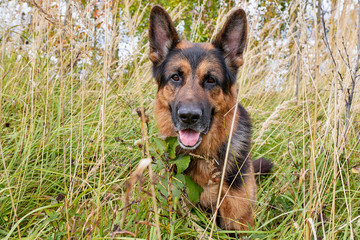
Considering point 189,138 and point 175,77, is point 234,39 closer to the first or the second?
point 175,77

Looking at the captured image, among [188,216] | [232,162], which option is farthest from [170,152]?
[232,162]

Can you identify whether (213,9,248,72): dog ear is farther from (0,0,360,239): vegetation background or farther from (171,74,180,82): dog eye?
(171,74,180,82): dog eye

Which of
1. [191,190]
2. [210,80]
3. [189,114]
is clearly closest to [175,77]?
[210,80]

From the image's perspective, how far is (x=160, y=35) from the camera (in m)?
2.87

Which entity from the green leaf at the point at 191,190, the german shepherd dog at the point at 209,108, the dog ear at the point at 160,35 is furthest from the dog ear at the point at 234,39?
the green leaf at the point at 191,190

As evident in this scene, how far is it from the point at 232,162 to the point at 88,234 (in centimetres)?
130

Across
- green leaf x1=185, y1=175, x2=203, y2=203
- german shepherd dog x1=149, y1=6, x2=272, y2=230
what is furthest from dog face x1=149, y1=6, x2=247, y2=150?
green leaf x1=185, y1=175, x2=203, y2=203

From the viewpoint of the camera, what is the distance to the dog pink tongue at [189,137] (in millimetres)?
2361

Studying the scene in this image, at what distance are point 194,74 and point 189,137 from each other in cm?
62

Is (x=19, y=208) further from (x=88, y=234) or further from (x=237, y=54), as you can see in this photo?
(x=237, y=54)

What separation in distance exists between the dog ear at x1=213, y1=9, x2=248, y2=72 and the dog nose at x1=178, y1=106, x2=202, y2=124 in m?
0.88

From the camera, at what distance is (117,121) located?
3418 millimetres

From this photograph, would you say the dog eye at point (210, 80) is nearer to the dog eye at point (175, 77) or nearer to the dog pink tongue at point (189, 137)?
the dog eye at point (175, 77)

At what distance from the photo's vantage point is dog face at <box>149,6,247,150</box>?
7.89 ft
